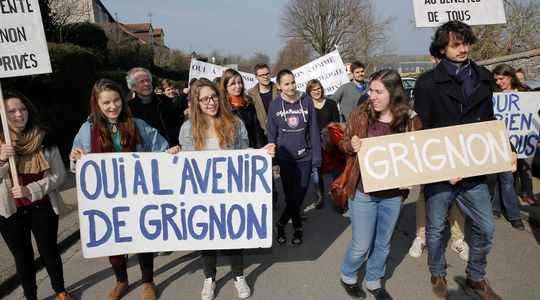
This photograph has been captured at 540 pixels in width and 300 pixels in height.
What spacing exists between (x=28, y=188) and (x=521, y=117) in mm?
5132

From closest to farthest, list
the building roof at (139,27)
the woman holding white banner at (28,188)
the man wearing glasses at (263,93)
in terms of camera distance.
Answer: the woman holding white banner at (28,188) → the man wearing glasses at (263,93) → the building roof at (139,27)

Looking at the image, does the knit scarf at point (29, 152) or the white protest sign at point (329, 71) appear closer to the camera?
the knit scarf at point (29, 152)

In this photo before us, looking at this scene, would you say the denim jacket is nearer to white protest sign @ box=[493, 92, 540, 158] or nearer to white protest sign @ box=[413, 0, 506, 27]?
white protest sign @ box=[413, 0, 506, 27]

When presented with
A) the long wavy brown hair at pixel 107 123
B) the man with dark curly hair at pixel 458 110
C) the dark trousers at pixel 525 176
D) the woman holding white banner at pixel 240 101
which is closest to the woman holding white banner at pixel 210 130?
the long wavy brown hair at pixel 107 123

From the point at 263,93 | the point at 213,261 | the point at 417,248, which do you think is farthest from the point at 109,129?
the point at 417,248

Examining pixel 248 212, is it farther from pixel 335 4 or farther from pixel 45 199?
pixel 335 4

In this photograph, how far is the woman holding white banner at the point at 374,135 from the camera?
2684mm

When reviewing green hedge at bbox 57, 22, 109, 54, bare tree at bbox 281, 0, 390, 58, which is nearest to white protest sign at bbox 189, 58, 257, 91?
green hedge at bbox 57, 22, 109, 54

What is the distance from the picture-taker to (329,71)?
8.49m

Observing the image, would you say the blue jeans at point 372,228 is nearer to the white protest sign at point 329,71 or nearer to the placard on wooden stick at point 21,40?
the placard on wooden stick at point 21,40

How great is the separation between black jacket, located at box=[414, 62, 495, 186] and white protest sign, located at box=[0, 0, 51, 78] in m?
2.90

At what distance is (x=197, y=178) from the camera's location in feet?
9.82

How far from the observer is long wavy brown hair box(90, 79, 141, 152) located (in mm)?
2944

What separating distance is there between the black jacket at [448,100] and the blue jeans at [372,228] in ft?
2.14
